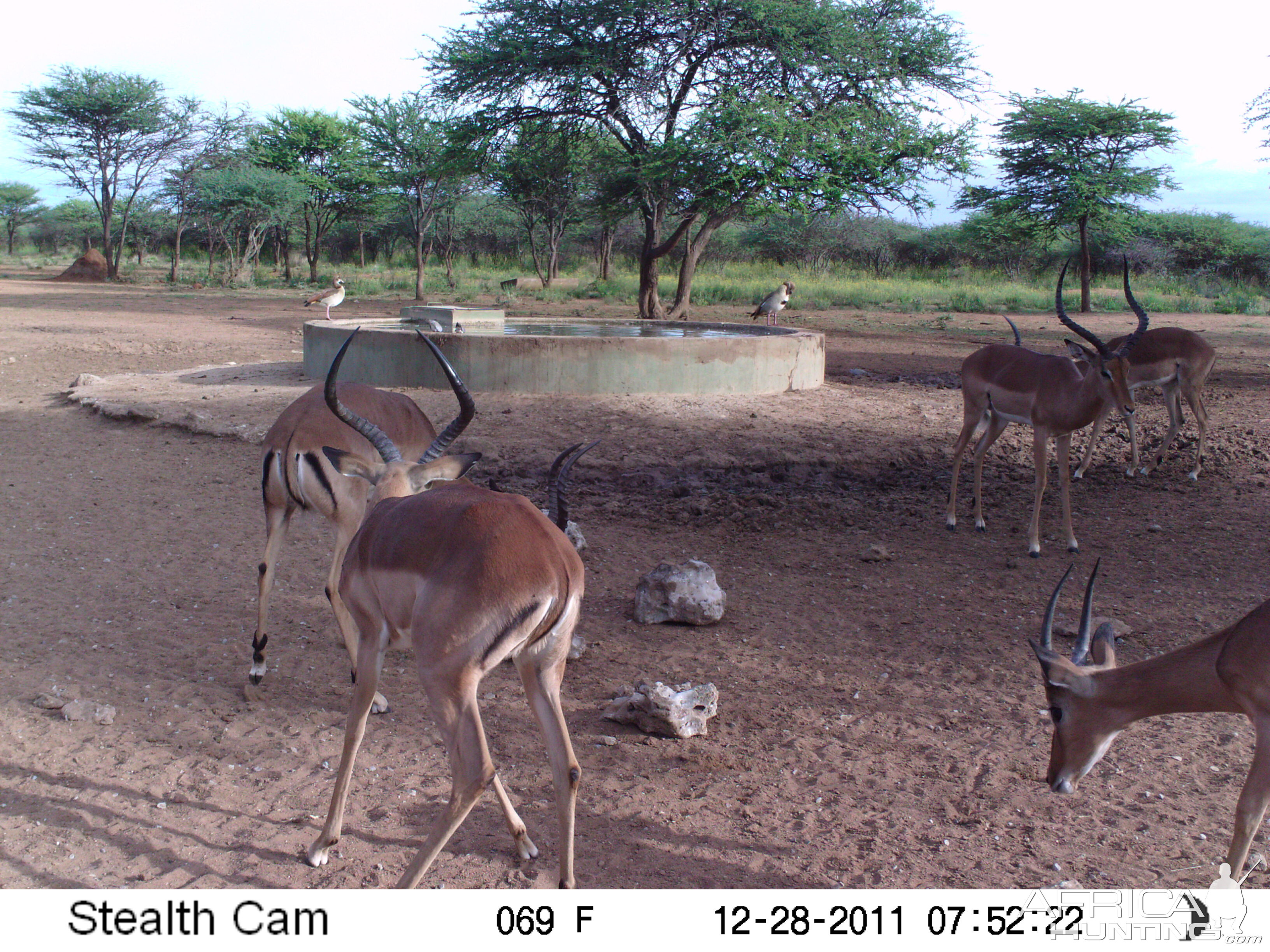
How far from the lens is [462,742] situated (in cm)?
263

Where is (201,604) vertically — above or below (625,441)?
below

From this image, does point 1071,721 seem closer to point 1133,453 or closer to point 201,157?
point 1133,453

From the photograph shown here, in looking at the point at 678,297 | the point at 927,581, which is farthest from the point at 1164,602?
the point at 678,297

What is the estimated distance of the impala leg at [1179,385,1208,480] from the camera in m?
8.08

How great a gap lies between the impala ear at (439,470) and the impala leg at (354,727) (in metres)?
0.78

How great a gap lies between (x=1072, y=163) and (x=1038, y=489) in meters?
21.1

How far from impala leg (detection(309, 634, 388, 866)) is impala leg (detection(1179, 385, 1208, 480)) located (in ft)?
23.8

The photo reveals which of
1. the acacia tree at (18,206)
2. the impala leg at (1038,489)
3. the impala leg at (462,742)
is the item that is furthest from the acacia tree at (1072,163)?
the acacia tree at (18,206)

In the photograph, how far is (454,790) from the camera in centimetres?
264

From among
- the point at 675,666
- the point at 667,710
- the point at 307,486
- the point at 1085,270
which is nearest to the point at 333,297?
the point at 307,486

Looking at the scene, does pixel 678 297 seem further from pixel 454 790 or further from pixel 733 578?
pixel 454 790

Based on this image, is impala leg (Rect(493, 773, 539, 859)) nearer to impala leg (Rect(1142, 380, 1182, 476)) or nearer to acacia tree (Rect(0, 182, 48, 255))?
impala leg (Rect(1142, 380, 1182, 476))

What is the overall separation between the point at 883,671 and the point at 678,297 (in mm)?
16039

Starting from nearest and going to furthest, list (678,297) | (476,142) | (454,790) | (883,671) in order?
(454,790) < (883,671) < (476,142) < (678,297)
